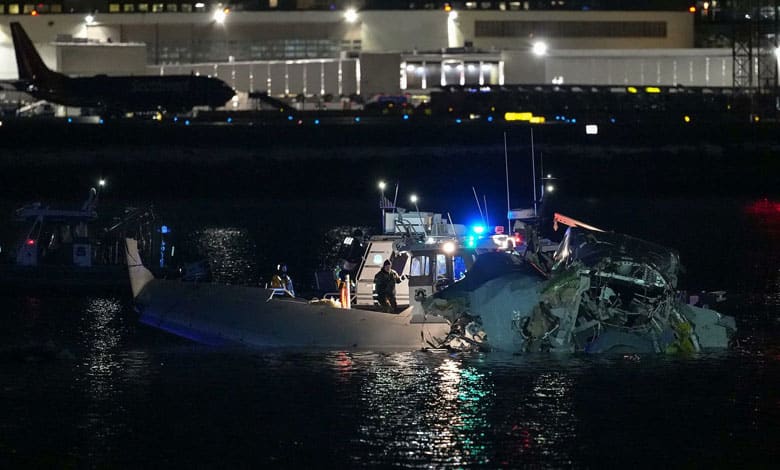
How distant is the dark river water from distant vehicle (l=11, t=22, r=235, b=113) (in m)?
80.5

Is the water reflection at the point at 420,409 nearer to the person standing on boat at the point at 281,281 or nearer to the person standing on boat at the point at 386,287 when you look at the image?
the person standing on boat at the point at 386,287

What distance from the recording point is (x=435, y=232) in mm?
38031

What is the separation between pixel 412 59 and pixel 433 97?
7.13 meters

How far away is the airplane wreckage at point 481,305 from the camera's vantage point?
3331 cm

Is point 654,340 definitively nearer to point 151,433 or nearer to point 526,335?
point 526,335

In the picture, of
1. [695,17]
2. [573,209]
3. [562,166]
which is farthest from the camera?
[695,17]

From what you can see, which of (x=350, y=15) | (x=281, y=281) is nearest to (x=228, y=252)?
(x=281, y=281)

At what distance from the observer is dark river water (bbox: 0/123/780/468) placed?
2694 cm

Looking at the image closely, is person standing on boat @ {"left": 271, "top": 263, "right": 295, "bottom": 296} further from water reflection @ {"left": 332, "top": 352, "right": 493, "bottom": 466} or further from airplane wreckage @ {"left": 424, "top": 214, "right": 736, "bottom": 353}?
airplane wreckage @ {"left": 424, "top": 214, "right": 736, "bottom": 353}

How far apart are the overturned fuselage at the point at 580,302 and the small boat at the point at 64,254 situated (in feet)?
62.5

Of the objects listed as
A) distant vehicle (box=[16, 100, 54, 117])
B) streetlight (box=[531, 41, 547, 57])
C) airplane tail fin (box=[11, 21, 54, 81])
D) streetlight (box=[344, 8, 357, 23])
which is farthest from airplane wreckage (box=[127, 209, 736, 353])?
distant vehicle (box=[16, 100, 54, 117])

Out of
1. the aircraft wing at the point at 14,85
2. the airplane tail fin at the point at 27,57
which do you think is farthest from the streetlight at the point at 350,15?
the aircraft wing at the point at 14,85

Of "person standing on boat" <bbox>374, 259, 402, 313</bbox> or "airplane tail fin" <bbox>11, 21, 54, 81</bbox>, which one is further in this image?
"airplane tail fin" <bbox>11, 21, 54, 81</bbox>

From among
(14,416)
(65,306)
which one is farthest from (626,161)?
(14,416)
